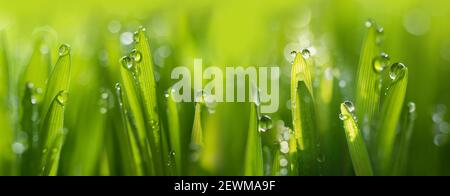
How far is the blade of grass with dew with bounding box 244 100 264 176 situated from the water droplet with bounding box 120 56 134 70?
16 centimetres

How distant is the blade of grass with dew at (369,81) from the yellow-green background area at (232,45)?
9cm

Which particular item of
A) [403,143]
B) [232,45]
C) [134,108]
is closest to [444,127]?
[403,143]

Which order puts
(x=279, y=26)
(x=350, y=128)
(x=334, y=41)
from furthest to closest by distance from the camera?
1. (x=279, y=26)
2. (x=334, y=41)
3. (x=350, y=128)

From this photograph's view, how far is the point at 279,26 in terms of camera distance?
44.3 inches

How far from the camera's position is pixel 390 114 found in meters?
0.73

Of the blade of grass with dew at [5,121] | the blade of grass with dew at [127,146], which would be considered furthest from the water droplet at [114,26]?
the blade of grass with dew at [127,146]

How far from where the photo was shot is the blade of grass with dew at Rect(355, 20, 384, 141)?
728 millimetres

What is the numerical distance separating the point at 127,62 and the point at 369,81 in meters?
0.31

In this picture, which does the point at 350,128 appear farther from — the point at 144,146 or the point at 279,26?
the point at 279,26

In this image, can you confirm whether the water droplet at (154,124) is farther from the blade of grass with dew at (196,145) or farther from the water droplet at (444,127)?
the water droplet at (444,127)

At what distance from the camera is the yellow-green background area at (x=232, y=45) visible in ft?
2.79
